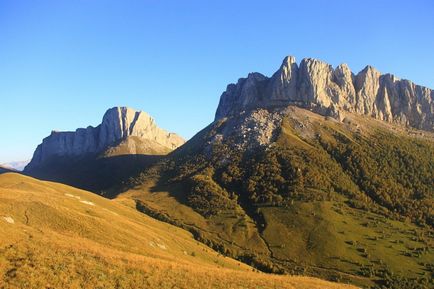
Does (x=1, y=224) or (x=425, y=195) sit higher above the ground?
(x=425, y=195)

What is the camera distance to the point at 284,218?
173 m

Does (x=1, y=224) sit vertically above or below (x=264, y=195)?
below

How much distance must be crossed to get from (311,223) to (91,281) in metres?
138

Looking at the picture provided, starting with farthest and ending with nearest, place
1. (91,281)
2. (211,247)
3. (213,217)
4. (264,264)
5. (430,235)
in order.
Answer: (213,217) → (430,235) → (211,247) → (264,264) → (91,281)

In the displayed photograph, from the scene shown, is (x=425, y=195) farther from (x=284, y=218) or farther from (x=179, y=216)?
(x=179, y=216)

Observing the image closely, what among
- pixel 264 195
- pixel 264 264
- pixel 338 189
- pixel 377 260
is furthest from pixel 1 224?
pixel 338 189

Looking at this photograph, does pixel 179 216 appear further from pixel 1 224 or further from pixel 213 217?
pixel 1 224

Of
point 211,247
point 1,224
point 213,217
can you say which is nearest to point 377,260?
point 211,247

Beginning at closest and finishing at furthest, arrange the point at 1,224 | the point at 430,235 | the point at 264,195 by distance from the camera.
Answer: the point at 1,224, the point at 430,235, the point at 264,195

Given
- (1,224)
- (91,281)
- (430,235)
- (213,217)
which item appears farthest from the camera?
(213,217)

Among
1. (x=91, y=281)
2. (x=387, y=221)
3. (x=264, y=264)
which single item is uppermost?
(x=387, y=221)

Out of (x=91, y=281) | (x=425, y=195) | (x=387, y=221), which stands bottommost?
(x=91, y=281)

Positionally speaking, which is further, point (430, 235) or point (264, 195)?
point (264, 195)

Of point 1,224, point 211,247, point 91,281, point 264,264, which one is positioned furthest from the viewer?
point 211,247
